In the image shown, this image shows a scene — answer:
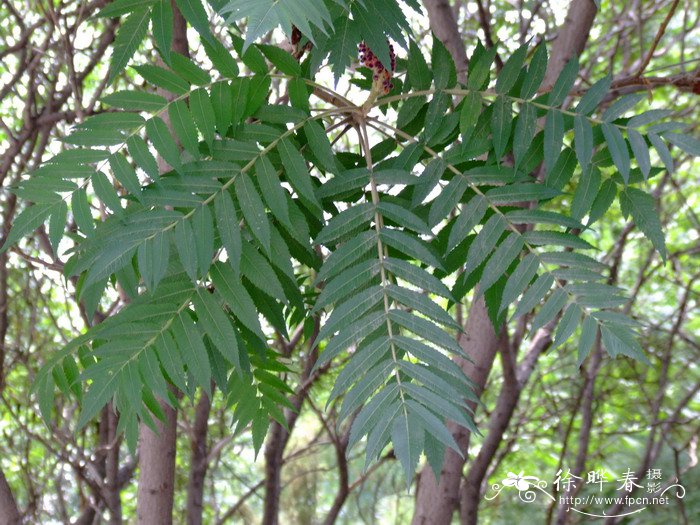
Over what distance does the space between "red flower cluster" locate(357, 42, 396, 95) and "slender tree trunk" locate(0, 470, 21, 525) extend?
2.82 ft

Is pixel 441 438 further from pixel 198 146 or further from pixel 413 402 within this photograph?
pixel 198 146

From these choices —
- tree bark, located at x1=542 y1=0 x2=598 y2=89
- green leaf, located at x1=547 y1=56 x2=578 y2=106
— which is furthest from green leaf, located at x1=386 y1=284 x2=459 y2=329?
tree bark, located at x1=542 y1=0 x2=598 y2=89

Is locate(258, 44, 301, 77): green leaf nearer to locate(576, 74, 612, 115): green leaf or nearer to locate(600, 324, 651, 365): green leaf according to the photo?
locate(576, 74, 612, 115): green leaf

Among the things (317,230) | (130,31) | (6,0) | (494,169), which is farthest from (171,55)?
(6,0)

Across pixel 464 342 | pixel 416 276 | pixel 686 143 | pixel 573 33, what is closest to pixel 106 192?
pixel 416 276

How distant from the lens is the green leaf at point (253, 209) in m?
0.89

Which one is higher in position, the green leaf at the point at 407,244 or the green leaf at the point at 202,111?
the green leaf at the point at 202,111

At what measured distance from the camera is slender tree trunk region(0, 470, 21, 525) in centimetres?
132

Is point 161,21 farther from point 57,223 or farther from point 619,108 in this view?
point 619,108

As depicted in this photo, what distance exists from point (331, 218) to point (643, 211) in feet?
1.22

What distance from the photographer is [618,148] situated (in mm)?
991

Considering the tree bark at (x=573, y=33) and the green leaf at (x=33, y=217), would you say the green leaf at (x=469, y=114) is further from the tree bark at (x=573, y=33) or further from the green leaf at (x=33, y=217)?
the tree bark at (x=573, y=33)

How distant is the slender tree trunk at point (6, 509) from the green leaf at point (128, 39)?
2.42ft

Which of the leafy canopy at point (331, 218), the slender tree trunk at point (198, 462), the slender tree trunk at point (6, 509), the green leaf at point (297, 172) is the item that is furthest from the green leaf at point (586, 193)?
the slender tree trunk at point (198, 462)
